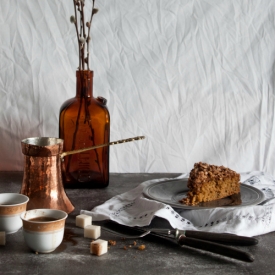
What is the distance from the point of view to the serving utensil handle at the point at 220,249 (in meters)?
→ 1.00

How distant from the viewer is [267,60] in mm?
1756

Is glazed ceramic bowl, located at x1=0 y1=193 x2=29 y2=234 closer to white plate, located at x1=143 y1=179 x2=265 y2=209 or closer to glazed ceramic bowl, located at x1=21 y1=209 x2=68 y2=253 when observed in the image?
glazed ceramic bowl, located at x1=21 y1=209 x2=68 y2=253

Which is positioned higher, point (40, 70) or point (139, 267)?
point (40, 70)

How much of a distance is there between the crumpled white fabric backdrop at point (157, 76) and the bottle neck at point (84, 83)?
0.21 meters

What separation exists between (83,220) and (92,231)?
66 millimetres

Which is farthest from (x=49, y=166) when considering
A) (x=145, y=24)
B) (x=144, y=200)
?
(x=145, y=24)

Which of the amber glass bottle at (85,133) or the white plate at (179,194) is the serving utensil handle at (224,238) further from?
the amber glass bottle at (85,133)

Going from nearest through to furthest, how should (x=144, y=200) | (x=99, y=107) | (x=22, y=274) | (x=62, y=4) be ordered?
(x=22, y=274) → (x=144, y=200) → (x=99, y=107) → (x=62, y=4)

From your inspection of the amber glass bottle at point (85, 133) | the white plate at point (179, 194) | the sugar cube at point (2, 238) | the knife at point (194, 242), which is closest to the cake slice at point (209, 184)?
the white plate at point (179, 194)

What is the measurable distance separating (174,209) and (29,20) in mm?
752

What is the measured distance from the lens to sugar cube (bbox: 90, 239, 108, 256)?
103cm

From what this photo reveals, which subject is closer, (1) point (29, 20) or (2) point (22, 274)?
(2) point (22, 274)

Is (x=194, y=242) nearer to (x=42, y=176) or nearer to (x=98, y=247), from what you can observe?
(x=98, y=247)

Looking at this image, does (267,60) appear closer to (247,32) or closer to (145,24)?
(247,32)
